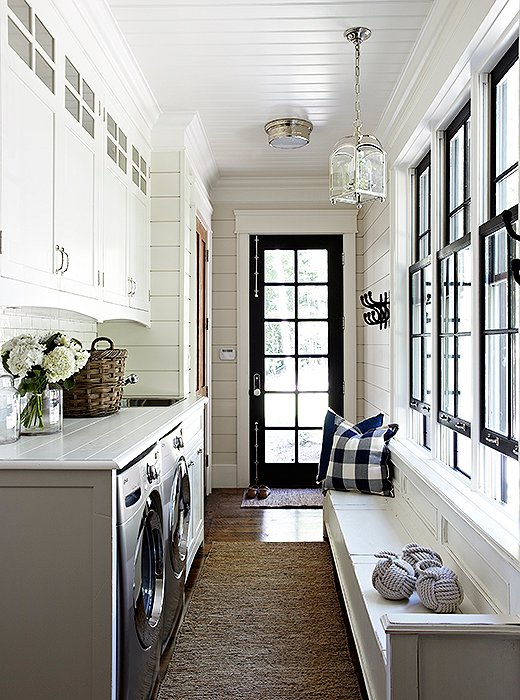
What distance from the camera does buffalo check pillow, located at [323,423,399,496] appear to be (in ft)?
12.3

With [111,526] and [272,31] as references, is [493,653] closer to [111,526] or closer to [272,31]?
[111,526]

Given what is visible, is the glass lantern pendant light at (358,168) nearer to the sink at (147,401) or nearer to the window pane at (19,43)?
the window pane at (19,43)

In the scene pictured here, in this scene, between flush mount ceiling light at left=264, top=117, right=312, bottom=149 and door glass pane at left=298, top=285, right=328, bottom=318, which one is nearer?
flush mount ceiling light at left=264, top=117, right=312, bottom=149

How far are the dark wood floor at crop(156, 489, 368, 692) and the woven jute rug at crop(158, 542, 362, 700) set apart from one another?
0.95 ft

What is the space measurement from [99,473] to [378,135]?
10.8 ft

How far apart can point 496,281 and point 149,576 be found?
1.62 m

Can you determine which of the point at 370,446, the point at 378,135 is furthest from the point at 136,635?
the point at 378,135

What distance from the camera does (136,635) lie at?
2.12 m

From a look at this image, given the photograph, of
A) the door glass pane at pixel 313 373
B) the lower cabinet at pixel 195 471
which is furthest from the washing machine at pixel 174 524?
the door glass pane at pixel 313 373

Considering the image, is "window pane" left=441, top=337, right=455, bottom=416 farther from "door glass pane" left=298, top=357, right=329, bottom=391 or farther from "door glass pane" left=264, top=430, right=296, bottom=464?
"door glass pane" left=264, top=430, right=296, bottom=464

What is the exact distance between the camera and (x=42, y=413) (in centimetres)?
244

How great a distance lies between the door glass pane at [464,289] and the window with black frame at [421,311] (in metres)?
0.52

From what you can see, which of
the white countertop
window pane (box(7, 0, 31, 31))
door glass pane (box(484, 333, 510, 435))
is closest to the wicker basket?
the white countertop

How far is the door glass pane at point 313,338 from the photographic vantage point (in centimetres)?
580
